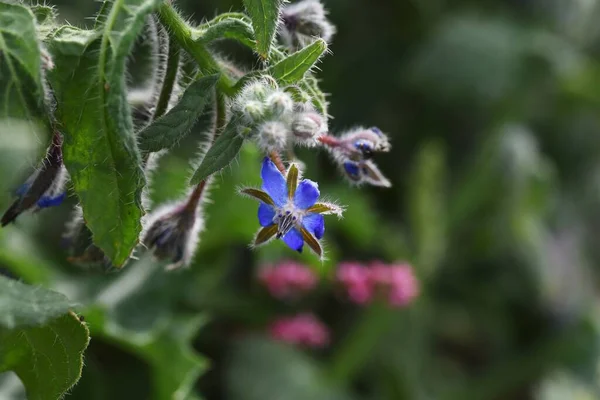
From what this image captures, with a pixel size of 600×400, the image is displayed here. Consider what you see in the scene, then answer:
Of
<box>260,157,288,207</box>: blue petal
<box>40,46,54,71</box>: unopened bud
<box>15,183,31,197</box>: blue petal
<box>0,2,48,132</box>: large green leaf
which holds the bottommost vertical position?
<box>15,183,31,197</box>: blue petal

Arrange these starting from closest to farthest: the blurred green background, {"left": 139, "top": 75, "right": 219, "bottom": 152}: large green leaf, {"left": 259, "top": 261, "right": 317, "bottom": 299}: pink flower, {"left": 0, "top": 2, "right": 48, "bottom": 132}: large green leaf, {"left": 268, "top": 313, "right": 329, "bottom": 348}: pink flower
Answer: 1. {"left": 0, "top": 2, "right": 48, "bottom": 132}: large green leaf
2. {"left": 139, "top": 75, "right": 219, "bottom": 152}: large green leaf
3. the blurred green background
4. {"left": 259, "top": 261, "right": 317, "bottom": 299}: pink flower
5. {"left": 268, "top": 313, "right": 329, "bottom": 348}: pink flower

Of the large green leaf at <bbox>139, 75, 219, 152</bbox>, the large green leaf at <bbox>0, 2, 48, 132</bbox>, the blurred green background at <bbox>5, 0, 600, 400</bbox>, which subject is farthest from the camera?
the blurred green background at <bbox>5, 0, 600, 400</bbox>

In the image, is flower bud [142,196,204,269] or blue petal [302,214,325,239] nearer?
blue petal [302,214,325,239]

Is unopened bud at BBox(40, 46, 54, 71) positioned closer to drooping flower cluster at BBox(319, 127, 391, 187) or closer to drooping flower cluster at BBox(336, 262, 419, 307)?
drooping flower cluster at BBox(319, 127, 391, 187)

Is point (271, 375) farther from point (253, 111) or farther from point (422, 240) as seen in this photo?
point (253, 111)

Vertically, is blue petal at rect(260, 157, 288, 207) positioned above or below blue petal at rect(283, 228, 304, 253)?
above

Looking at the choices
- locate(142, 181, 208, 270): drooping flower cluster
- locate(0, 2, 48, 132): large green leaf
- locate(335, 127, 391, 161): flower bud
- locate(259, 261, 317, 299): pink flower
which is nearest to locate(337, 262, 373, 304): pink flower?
locate(259, 261, 317, 299): pink flower

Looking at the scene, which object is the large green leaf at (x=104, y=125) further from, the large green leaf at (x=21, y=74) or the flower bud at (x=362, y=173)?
the flower bud at (x=362, y=173)

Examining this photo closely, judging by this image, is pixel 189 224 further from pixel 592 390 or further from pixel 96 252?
pixel 592 390
